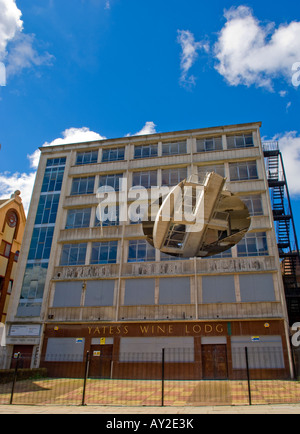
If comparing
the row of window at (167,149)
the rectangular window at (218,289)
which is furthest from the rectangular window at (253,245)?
the row of window at (167,149)

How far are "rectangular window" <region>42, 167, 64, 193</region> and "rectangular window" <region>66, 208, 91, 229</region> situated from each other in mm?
3847

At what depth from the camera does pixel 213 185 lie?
29234 millimetres

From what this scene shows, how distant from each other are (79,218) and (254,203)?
60.3 ft

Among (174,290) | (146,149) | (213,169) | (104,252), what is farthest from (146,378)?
(146,149)

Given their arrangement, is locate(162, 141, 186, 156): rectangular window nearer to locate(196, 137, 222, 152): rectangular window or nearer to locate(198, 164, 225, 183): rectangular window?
locate(196, 137, 222, 152): rectangular window

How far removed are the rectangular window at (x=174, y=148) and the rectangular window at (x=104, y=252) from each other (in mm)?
12034

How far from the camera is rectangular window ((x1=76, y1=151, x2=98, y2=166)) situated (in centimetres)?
3753

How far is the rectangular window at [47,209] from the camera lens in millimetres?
34594

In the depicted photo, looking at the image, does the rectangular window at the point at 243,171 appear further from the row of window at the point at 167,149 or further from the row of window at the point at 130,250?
the row of window at the point at 130,250

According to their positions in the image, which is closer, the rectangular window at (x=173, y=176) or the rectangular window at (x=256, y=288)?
the rectangular window at (x=256, y=288)

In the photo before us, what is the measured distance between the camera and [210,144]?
35.0 meters

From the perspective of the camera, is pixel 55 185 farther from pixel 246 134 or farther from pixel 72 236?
pixel 246 134

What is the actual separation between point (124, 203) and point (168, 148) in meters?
8.37

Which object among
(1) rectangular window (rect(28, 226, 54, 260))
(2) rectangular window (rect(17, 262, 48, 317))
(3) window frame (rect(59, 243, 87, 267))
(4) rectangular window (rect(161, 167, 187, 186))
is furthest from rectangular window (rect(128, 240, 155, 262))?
(2) rectangular window (rect(17, 262, 48, 317))
